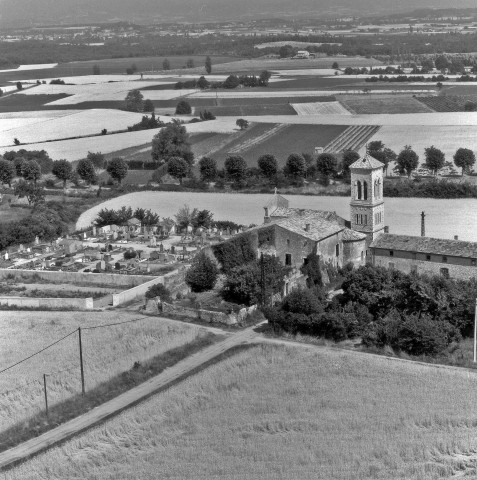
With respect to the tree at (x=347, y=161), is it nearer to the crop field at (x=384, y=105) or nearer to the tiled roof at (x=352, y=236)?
the tiled roof at (x=352, y=236)

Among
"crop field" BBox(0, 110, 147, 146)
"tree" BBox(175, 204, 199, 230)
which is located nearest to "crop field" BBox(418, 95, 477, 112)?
"crop field" BBox(0, 110, 147, 146)

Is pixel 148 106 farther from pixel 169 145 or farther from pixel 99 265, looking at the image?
pixel 99 265

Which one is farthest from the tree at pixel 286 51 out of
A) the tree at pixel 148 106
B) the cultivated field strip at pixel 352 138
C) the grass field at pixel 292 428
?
the grass field at pixel 292 428

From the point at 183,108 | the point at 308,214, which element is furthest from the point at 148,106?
the point at 308,214

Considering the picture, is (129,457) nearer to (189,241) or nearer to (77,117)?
(189,241)

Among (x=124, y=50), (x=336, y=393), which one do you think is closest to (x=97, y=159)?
(x=336, y=393)

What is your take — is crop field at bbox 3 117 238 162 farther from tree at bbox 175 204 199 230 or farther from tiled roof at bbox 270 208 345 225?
tiled roof at bbox 270 208 345 225
